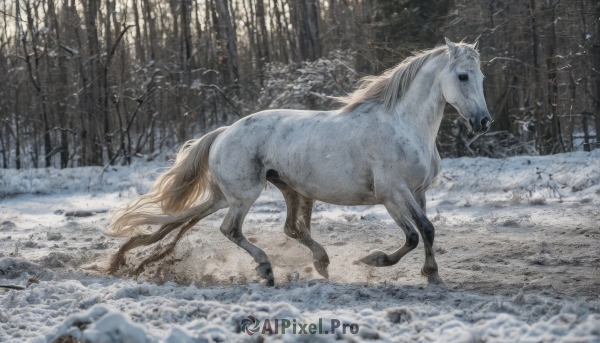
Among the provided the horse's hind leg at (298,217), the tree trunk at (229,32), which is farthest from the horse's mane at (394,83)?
the tree trunk at (229,32)

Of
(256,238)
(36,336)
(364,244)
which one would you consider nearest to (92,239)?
(256,238)

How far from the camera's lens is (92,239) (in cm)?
782

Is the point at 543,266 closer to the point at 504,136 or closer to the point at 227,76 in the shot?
the point at 504,136

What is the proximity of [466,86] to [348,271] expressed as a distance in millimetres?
1975

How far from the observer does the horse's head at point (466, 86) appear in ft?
15.8

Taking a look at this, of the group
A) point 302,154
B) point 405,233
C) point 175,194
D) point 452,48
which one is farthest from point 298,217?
point 452,48

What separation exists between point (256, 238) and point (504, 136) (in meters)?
9.53

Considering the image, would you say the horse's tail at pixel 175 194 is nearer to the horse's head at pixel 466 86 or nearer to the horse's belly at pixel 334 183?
the horse's belly at pixel 334 183

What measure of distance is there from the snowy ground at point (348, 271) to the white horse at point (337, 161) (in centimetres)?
43

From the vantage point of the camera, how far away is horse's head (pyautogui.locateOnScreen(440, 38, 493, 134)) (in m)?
4.82

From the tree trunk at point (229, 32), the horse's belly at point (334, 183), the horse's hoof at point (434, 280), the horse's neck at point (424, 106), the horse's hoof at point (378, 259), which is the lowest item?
the horse's hoof at point (434, 280)

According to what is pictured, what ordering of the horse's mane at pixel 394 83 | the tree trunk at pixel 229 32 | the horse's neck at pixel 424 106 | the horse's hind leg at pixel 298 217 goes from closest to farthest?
the horse's neck at pixel 424 106 → the horse's mane at pixel 394 83 → the horse's hind leg at pixel 298 217 → the tree trunk at pixel 229 32

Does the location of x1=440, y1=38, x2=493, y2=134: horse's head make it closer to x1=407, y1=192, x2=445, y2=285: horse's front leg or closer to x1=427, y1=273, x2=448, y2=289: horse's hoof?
x1=407, y1=192, x2=445, y2=285: horse's front leg

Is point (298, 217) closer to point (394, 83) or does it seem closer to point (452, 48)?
point (394, 83)
